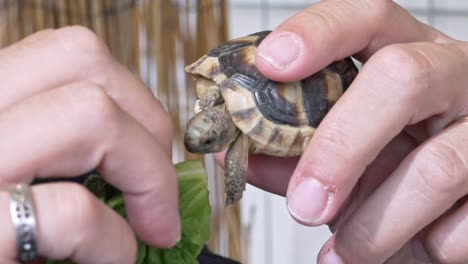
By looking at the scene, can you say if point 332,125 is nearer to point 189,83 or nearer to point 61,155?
point 61,155

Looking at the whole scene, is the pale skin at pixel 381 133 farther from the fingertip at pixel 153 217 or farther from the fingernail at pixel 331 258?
the fingertip at pixel 153 217

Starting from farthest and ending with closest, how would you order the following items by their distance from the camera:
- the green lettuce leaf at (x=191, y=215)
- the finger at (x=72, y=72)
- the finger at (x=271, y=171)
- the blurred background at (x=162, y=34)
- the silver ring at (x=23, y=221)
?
the blurred background at (x=162, y=34) → the finger at (x=271, y=171) → the green lettuce leaf at (x=191, y=215) → the finger at (x=72, y=72) → the silver ring at (x=23, y=221)

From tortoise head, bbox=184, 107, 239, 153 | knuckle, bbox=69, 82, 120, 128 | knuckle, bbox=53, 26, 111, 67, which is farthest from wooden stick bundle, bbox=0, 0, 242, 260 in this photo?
knuckle, bbox=69, 82, 120, 128

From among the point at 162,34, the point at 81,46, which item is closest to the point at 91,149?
the point at 81,46

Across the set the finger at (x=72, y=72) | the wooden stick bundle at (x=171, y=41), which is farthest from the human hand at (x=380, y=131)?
the wooden stick bundle at (x=171, y=41)

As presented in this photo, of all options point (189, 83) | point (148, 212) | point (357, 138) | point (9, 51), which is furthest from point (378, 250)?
point (189, 83)

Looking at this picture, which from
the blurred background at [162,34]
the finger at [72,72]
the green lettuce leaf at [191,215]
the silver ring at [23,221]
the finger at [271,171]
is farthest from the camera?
the blurred background at [162,34]

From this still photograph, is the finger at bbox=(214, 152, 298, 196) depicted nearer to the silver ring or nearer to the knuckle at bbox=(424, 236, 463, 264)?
the knuckle at bbox=(424, 236, 463, 264)
